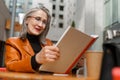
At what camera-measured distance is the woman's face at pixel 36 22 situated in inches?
68.6

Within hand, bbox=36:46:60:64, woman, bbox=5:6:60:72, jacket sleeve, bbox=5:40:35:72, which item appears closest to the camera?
hand, bbox=36:46:60:64

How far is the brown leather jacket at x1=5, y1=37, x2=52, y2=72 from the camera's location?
1.32 m

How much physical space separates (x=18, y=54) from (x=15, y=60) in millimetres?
113

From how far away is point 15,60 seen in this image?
1487 mm

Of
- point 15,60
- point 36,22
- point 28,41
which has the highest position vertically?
point 36,22

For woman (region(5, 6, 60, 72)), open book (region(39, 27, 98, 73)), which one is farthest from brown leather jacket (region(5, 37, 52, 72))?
open book (region(39, 27, 98, 73))

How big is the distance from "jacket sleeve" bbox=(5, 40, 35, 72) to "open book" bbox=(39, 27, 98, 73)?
0.10 metres

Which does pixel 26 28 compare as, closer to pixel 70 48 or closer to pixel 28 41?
pixel 28 41

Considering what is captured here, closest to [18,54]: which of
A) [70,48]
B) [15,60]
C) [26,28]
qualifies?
[15,60]

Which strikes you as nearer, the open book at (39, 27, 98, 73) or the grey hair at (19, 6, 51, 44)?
the open book at (39, 27, 98, 73)

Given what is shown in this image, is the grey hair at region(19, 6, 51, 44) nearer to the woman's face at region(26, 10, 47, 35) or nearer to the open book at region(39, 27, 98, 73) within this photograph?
the woman's face at region(26, 10, 47, 35)

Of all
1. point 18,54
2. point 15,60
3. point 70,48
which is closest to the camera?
point 70,48

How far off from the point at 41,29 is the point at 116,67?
1369 millimetres

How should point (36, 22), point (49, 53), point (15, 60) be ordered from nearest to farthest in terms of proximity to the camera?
point (49, 53) < point (15, 60) < point (36, 22)
